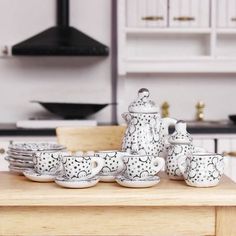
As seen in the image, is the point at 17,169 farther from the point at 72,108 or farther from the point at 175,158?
the point at 72,108

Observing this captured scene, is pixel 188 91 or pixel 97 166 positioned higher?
pixel 188 91

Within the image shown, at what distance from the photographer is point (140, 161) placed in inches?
55.9

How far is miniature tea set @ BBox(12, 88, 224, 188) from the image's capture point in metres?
1.41

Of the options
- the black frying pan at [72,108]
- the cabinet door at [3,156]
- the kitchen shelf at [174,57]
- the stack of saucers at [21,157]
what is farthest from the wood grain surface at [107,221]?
the kitchen shelf at [174,57]

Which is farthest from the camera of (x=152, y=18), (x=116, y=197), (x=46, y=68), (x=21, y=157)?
(x=46, y=68)

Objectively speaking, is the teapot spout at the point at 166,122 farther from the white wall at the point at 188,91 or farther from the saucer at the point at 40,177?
the white wall at the point at 188,91

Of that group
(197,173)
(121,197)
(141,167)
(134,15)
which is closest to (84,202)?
(121,197)

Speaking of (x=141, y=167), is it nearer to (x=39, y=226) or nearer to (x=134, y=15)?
(x=39, y=226)

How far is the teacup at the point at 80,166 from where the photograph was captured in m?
1.40

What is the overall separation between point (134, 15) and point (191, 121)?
0.83 m

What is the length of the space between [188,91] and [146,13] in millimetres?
671

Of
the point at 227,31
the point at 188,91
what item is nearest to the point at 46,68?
the point at 188,91

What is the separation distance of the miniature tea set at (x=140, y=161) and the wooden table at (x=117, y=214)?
3.9 inches

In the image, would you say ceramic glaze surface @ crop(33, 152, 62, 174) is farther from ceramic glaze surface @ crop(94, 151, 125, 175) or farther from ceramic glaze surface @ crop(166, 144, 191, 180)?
ceramic glaze surface @ crop(166, 144, 191, 180)
